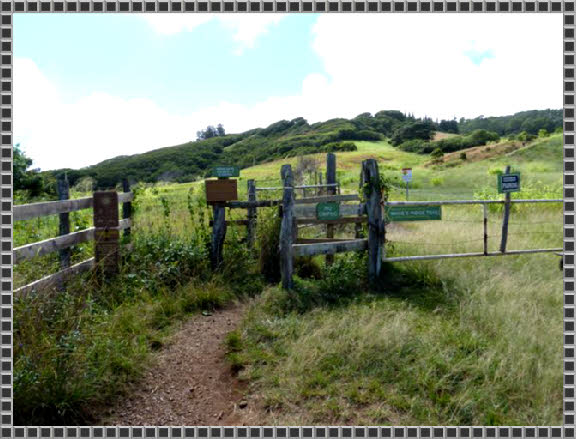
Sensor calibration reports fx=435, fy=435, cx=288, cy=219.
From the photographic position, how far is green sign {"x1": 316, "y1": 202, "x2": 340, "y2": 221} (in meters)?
6.52

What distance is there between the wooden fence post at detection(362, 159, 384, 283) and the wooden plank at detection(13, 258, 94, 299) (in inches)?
162

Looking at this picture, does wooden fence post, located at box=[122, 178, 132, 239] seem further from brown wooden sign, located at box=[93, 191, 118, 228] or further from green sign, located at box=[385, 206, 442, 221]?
green sign, located at box=[385, 206, 442, 221]

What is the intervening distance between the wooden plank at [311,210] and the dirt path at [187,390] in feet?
7.58

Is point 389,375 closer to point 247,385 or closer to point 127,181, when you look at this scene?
point 247,385

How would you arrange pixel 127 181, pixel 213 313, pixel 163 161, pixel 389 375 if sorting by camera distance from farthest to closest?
pixel 163 161, pixel 127 181, pixel 213 313, pixel 389 375

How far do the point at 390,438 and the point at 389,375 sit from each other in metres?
1.65

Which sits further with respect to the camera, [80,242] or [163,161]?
[163,161]

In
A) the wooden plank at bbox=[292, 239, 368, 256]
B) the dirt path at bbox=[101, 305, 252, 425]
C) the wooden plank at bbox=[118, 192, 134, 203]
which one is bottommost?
the dirt path at bbox=[101, 305, 252, 425]

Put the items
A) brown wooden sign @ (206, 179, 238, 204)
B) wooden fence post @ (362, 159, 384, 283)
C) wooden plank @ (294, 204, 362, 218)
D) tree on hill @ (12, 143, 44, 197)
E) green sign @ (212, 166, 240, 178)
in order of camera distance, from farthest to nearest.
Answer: tree on hill @ (12, 143, 44, 197) < brown wooden sign @ (206, 179, 238, 204) < green sign @ (212, 166, 240, 178) < wooden fence post @ (362, 159, 384, 283) < wooden plank @ (294, 204, 362, 218)

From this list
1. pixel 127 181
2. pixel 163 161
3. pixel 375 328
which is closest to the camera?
pixel 375 328

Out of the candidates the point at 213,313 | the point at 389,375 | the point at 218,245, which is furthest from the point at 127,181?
the point at 389,375

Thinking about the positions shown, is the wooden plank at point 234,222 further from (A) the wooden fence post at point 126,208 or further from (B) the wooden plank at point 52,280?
(B) the wooden plank at point 52,280

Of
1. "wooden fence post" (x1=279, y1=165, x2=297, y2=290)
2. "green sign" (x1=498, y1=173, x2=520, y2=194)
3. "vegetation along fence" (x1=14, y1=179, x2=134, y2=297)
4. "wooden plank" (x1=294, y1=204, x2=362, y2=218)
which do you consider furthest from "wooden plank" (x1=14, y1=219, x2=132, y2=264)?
"green sign" (x1=498, y1=173, x2=520, y2=194)

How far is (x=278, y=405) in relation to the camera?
3369 millimetres
